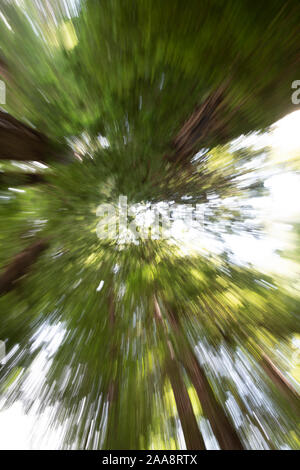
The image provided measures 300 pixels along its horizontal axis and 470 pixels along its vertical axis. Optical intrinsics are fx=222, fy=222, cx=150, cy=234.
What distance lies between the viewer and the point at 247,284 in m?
1.43

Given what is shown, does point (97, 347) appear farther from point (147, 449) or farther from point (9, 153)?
point (9, 153)

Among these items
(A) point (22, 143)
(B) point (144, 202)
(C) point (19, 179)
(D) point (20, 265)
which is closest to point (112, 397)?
(D) point (20, 265)

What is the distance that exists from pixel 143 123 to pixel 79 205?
596 millimetres

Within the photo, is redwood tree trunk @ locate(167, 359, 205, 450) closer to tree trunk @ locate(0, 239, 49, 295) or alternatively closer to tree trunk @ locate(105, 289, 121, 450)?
tree trunk @ locate(105, 289, 121, 450)

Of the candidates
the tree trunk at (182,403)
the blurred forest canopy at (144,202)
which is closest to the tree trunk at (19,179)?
the blurred forest canopy at (144,202)

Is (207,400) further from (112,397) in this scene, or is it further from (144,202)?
(144,202)

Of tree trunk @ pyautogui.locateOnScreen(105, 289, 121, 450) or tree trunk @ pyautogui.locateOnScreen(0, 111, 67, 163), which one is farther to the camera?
tree trunk @ pyautogui.locateOnScreen(105, 289, 121, 450)

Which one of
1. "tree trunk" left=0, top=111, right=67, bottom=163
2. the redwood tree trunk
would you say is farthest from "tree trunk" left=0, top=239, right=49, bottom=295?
the redwood tree trunk

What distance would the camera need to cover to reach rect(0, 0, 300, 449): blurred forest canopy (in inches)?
34.3

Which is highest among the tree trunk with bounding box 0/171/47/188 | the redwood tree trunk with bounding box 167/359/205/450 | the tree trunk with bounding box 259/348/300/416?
the tree trunk with bounding box 0/171/47/188

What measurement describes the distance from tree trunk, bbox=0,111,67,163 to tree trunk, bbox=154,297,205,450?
1.17 metres

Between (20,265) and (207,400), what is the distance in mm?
1340

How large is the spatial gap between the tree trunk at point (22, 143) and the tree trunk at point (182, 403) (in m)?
1.17
